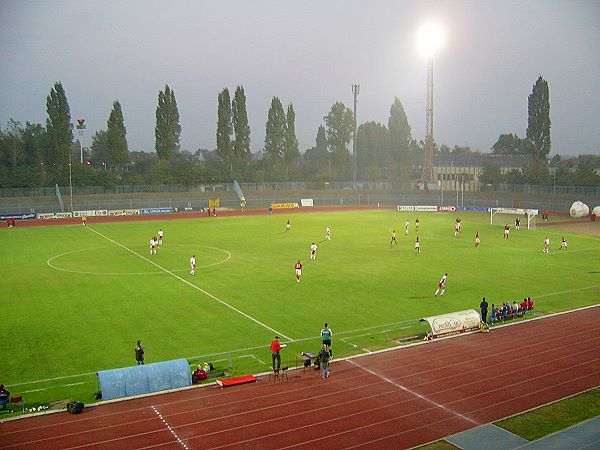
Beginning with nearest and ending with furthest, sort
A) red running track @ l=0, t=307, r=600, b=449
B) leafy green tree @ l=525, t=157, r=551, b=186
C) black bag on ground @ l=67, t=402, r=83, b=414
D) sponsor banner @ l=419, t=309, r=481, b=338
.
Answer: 1. red running track @ l=0, t=307, r=600, b=449
2. black bag on ground @ l=67, t=402, r=83, b=414
3. sponsor banner @ l=419, t=309, r=481, b=338
4. leafy green tree @ l=525, t=157, r=551, b=186

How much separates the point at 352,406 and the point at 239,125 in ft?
321

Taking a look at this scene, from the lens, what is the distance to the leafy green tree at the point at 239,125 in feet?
359

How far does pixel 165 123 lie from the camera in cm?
10369

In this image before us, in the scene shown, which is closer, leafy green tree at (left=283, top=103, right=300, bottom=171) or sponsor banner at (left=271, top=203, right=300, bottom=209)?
sponsor banner at (left=271, top=203, right=300, bottom=209)

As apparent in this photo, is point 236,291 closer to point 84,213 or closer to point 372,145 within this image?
point 84,213

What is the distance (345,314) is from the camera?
2631cm

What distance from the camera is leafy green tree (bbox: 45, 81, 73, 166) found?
309 ft

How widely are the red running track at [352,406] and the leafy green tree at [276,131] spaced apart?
94.3 metres

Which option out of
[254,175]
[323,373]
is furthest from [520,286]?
[254,175]

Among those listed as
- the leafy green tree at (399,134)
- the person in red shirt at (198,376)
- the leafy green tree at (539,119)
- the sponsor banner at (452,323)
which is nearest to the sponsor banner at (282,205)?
the leafy green tree at (399,134)

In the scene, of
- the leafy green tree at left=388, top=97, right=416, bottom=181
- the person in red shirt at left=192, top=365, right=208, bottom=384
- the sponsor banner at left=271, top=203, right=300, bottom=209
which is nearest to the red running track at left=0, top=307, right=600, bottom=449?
the person in red shirt at left=192, top=365, right=208, bottom=384

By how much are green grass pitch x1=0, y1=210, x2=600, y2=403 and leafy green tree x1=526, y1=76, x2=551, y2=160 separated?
5015 centimetres

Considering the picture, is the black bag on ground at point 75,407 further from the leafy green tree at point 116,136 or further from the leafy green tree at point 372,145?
the leafy green tree at point 372,145

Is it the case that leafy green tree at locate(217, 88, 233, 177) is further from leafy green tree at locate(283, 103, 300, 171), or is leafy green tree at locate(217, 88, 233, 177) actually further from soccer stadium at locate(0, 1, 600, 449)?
soccer stadium at locate(0, 1, 600, 449)
